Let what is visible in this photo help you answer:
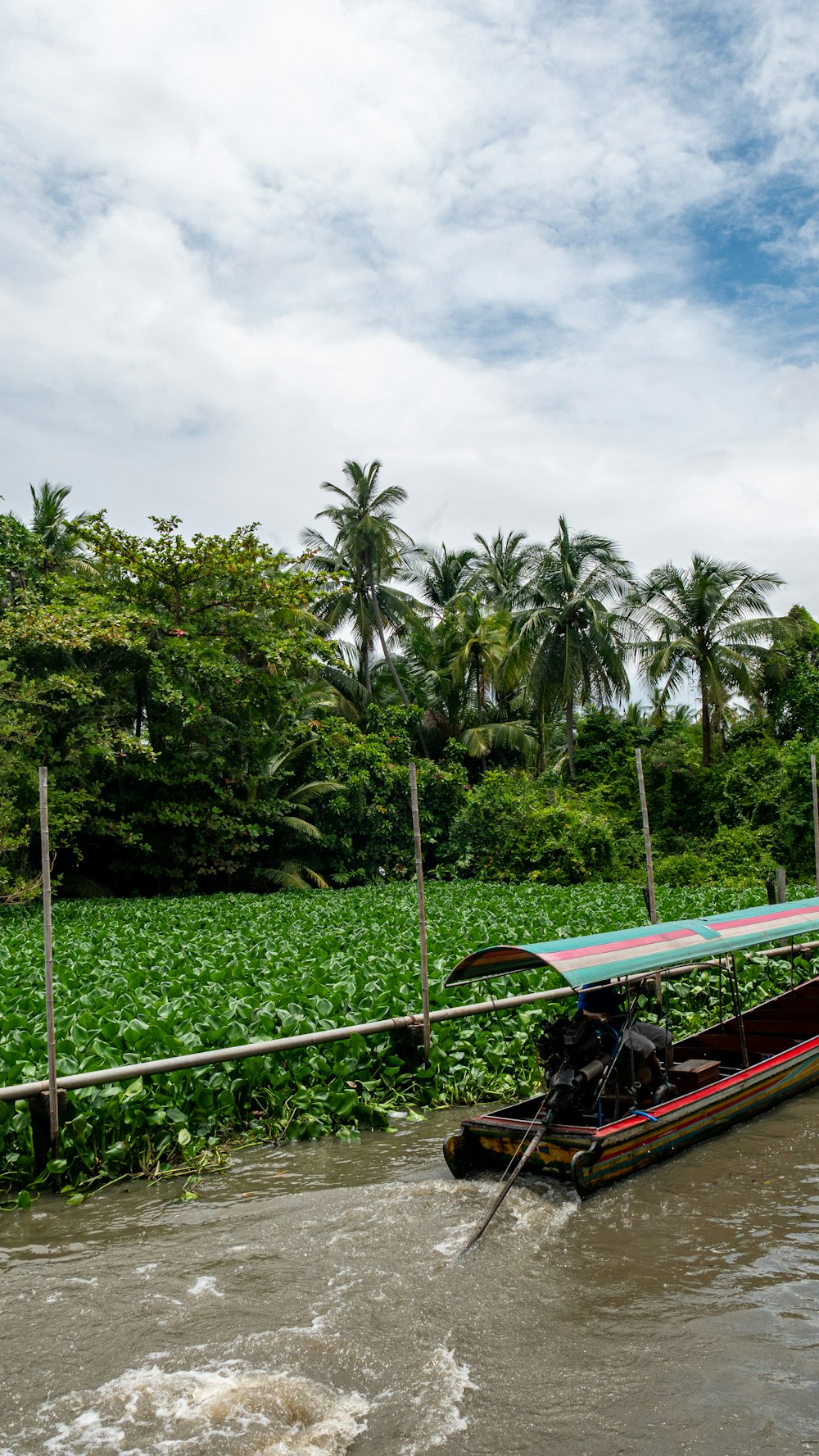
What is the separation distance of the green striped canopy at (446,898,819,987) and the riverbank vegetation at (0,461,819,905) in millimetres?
11950

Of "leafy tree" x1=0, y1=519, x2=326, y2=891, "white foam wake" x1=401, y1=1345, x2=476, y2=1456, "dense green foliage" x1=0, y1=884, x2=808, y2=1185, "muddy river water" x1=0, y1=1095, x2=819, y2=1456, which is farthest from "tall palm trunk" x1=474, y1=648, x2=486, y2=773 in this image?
"white foam wake" x1=401, y1=1345, x2=476, y2=1456

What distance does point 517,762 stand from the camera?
32062 millimetres

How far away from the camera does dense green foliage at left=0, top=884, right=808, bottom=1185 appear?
638cm

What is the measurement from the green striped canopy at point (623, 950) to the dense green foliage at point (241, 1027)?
133cm

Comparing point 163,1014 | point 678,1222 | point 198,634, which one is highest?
point 198,634

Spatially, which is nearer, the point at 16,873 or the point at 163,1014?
the point at 163,1014

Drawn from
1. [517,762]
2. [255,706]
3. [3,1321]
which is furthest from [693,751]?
[3,1321]

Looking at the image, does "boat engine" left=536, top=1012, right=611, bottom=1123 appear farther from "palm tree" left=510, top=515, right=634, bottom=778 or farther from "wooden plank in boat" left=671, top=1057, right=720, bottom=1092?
"palm tree" left=510, top=515, right=634, bottom=778

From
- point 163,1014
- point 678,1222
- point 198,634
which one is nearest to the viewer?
point 678,1222

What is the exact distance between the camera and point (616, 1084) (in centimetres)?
629

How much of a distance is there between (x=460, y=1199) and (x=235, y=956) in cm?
519

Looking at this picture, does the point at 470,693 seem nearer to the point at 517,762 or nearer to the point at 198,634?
the point at 517,762

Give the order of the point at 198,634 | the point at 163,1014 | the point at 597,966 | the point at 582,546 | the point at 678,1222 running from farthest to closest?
the point at 582,546 → the point at 198,634 → the point at 163,1014 → the point at 597,966 → the point at 678,1222

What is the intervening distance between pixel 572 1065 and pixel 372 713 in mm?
21493
